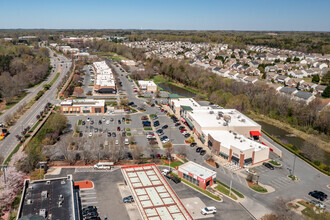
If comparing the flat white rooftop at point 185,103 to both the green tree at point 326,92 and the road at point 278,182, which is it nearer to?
the road at point 278,182

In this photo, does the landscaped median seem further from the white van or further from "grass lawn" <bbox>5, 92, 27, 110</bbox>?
"grass lawn" <bbox>5, 92, 27, 110</bbox>

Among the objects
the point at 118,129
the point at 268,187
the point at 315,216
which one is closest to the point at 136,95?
the point at 118,129

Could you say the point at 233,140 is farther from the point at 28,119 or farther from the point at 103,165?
the point at 28,119

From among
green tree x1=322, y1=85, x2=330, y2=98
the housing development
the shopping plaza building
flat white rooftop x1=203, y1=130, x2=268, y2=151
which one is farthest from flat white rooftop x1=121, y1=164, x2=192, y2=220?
green tree x1=322, y1=85, x2=330, y2=98

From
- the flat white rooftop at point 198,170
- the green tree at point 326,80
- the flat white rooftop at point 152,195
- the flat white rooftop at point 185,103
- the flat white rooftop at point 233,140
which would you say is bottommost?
the flat white rooftop at point 198,170

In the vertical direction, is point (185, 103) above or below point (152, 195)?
above

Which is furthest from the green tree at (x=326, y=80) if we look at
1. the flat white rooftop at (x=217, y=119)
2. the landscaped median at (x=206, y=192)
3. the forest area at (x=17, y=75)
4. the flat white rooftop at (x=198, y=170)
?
the forest area at (x=17, y=75)

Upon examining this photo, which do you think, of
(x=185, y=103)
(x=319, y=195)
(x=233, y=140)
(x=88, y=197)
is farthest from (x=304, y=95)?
(x=88, y=197)
